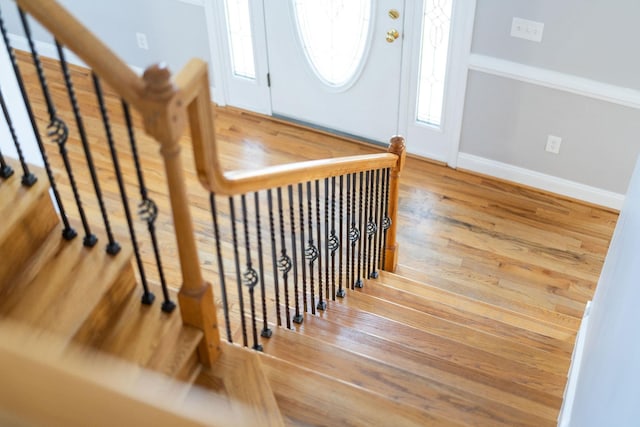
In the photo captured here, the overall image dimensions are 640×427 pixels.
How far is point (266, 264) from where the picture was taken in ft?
13.5

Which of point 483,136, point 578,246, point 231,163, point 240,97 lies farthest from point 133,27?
point 578,246

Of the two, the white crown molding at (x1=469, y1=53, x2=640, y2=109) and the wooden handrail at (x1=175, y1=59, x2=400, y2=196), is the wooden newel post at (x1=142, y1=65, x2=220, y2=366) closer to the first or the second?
the wooden handrail at (x1=175, y1=59, x2=400, y2=196)

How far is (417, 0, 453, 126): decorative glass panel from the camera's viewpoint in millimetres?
4207

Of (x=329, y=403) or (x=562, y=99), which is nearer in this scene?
(x=329, y=403)

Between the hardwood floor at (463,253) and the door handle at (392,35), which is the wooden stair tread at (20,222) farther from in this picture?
the door handle at (392,35)

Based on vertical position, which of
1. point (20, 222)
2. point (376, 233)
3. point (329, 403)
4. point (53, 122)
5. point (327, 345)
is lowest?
point (376, 233)

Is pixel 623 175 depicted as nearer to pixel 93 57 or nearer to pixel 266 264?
pixel 266 264

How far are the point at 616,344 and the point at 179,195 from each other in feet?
4.50

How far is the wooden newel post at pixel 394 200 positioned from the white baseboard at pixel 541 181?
1047mm

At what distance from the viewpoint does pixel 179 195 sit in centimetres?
176

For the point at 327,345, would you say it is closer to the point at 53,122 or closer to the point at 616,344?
the point at 616,344

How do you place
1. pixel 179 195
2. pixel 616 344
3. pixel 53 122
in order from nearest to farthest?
pixel 179 195 < pixel 53 122 < pixel 616 344

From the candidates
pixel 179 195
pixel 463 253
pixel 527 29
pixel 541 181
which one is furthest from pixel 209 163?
pixel 541 181

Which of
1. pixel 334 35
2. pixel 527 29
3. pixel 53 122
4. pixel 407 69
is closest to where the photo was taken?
pixel 53 122
